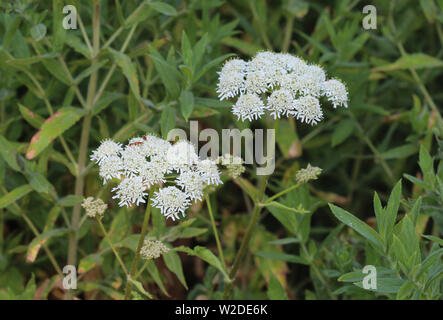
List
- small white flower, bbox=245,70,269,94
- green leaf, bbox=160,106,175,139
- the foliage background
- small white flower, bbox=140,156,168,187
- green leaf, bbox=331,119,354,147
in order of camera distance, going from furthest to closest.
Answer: green leaf, bbox=331,119,354,147
the foliage background
green leaf, bbox=160,106,175,139
small white flower, bbox=245,70,269,94
small white flower, bbox=140,156,168,187

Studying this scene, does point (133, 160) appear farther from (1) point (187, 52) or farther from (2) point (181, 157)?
(1) point (187, 52)

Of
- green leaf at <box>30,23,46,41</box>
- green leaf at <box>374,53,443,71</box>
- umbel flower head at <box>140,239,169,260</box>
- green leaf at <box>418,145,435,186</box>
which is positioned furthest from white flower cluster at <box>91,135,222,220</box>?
green leaf at <box>374,53,443,71</box>

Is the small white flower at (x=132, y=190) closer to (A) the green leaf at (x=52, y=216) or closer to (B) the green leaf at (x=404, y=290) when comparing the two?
(A) the green leaf at (x=52, y=216)

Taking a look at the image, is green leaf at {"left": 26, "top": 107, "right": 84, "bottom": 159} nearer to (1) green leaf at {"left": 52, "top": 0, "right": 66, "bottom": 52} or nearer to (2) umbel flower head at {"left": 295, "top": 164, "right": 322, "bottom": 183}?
(1) green leaf at {"left": 52, "top": 0, "right": 66, "bottom": 52}

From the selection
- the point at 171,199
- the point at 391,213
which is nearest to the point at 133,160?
the point at 171,199

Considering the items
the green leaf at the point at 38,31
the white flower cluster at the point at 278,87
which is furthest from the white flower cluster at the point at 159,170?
the green leaf at the point at 38,31
